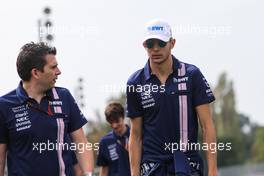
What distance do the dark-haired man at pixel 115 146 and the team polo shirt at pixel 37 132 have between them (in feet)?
13.8

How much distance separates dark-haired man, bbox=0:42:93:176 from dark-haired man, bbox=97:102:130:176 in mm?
4136

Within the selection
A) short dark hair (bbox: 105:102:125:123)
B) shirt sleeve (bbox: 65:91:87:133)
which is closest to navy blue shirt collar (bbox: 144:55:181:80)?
shirt sleeve (bbox: 65:91:87:133)

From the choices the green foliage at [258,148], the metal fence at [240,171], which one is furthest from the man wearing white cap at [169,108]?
the green foliage at [258,148]

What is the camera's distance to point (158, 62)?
27.8ft

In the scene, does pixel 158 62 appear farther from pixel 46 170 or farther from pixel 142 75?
pixel 46 170

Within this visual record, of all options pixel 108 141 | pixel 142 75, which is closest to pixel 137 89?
pixel 142 75

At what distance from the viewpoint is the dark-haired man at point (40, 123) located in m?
8.09

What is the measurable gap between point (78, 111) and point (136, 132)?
68 centimetres

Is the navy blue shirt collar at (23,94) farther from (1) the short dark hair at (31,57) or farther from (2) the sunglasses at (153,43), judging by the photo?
(2) the sunglasses at (153,43)

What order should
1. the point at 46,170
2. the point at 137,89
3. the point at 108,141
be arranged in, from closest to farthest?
1. the point at 46,170
2. the point at 137,89
3. the point at 108,141

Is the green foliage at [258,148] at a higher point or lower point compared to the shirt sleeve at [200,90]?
lower

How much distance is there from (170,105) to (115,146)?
4537 millimetres

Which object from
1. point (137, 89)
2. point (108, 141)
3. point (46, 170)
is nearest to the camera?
point (46, 170)

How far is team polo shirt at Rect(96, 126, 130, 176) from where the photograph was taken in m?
12.7
